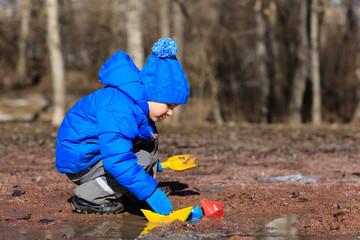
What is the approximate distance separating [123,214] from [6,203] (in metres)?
0.99

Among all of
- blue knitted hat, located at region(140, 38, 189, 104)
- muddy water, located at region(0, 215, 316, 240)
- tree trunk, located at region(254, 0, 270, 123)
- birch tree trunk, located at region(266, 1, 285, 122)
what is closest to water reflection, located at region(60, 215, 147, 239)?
muddy water, located at region(0, 215, 316, 240)

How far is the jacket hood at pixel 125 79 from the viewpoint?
3.50m

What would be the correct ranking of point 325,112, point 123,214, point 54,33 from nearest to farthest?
point 123,214
point 54,33
point 325,112

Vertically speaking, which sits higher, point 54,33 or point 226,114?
point 54,33

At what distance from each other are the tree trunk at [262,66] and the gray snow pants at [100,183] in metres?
13.7

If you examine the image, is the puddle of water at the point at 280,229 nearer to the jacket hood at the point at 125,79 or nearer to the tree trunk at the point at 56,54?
the jacket hood at the point at 125,79

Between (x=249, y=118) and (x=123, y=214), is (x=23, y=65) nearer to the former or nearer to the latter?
(x=249, y=118)

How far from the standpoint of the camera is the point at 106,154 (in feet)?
11.1

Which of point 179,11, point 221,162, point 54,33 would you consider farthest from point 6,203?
point 179,11

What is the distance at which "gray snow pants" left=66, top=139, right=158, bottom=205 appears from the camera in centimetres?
371

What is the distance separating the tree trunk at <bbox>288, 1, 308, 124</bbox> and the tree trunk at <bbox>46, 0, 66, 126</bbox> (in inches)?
281

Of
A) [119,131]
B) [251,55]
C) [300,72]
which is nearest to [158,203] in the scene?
[119,131]

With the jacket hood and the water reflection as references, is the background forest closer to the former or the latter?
the jacket hood

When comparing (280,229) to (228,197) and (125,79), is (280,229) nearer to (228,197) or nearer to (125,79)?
(228,197)
